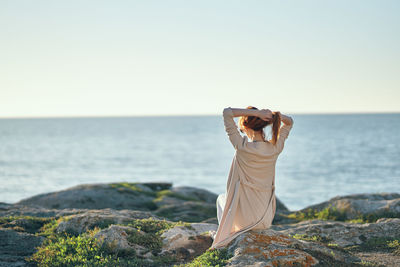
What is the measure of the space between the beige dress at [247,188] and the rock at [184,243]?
119 centimetres

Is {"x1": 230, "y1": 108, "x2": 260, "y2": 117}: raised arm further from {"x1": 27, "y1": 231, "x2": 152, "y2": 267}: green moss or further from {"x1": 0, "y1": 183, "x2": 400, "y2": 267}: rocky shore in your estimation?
{"x1": 27, "y1": 231, "x2": 152, "y2": 267}: green moss

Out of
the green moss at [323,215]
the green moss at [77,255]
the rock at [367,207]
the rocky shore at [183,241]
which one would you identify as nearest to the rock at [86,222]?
the rocky shore at [183,241]

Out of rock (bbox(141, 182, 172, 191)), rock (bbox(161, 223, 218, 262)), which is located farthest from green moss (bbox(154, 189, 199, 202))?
rock (bbox(161, 223, 218, 262))

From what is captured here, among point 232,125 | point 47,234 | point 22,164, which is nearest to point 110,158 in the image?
point 22,164

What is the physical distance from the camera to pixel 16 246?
37.4 ft

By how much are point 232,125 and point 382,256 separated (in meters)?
4.83

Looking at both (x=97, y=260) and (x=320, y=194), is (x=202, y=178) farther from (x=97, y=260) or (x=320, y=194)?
(x=97, y=260)

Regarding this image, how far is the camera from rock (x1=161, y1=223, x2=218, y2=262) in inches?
398

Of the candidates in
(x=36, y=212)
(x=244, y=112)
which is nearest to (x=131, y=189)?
(x=36, y=212)

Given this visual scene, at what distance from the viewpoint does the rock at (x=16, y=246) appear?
10.3 m

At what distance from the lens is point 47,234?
12.3m

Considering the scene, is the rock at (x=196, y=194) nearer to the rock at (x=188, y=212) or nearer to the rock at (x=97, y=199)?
the rock at (x=97, y=199)

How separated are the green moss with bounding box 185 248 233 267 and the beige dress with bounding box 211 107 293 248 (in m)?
0.19

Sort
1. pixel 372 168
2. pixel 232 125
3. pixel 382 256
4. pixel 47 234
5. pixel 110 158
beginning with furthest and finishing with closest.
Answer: pixel 110 158 < pixel 372 168 < pixel 47 234 < pixel 382 256 < pixel 232 125
